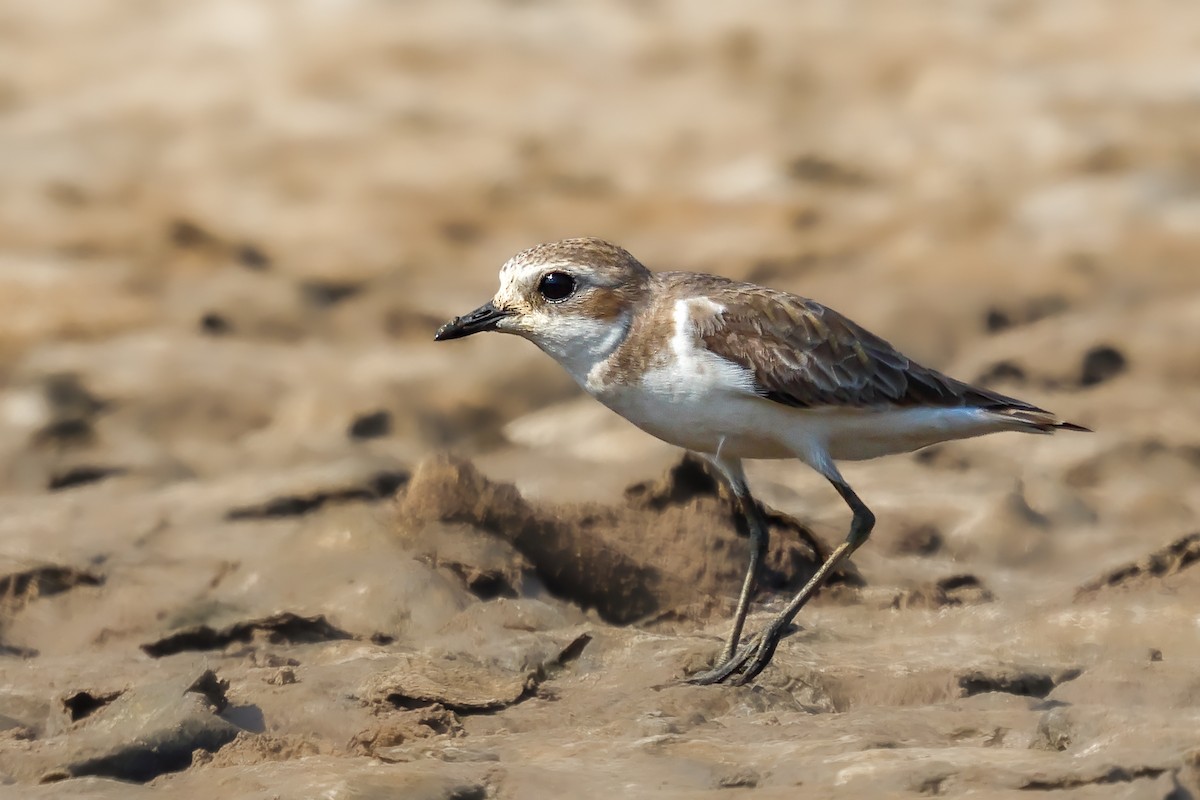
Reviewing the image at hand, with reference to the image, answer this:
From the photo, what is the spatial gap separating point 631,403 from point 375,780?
1749 millimetres

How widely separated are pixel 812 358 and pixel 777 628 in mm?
929

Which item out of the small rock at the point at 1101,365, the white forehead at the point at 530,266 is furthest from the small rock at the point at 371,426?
the small rock at the point at 1101,365

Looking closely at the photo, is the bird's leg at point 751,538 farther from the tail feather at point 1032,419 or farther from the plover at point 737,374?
the tail feather at point 1032,419

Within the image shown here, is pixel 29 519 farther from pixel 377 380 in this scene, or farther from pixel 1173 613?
pixel 1173 613

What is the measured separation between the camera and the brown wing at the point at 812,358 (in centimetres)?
545

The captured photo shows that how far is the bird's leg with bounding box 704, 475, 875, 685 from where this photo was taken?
5137mm

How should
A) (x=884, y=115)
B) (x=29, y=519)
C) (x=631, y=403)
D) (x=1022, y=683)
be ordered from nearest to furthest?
(x=1022, y=683) < (x=631, y=403) < (x=29, y=519) < (x=884, y=115)

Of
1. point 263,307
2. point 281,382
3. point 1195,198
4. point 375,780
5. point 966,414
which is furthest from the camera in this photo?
point 1195,198

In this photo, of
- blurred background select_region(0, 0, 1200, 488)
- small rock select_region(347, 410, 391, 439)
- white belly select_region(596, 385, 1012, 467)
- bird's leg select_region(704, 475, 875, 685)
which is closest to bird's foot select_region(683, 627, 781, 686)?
bird's leg select_region(704, 475, 875, 685)

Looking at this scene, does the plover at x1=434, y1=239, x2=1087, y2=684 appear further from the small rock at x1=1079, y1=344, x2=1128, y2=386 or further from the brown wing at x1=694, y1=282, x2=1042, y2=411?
the small rock at x1=1079, y1=344, x2=1128, y2=386

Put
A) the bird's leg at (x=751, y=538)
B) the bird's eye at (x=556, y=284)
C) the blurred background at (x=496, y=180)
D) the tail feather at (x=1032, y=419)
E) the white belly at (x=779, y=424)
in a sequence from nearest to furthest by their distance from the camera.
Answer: the white belly at (x=779, y=424) → the bird's leg at (x=751, y=538) → the bird's eye at (x=556, y=284) → the tail feather at (x=1032, y=419) → the blurred background at (x=496, y=180)

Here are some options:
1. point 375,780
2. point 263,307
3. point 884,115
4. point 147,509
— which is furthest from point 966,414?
point 884,115

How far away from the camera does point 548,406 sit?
916 cm

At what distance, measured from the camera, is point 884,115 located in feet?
39.9
